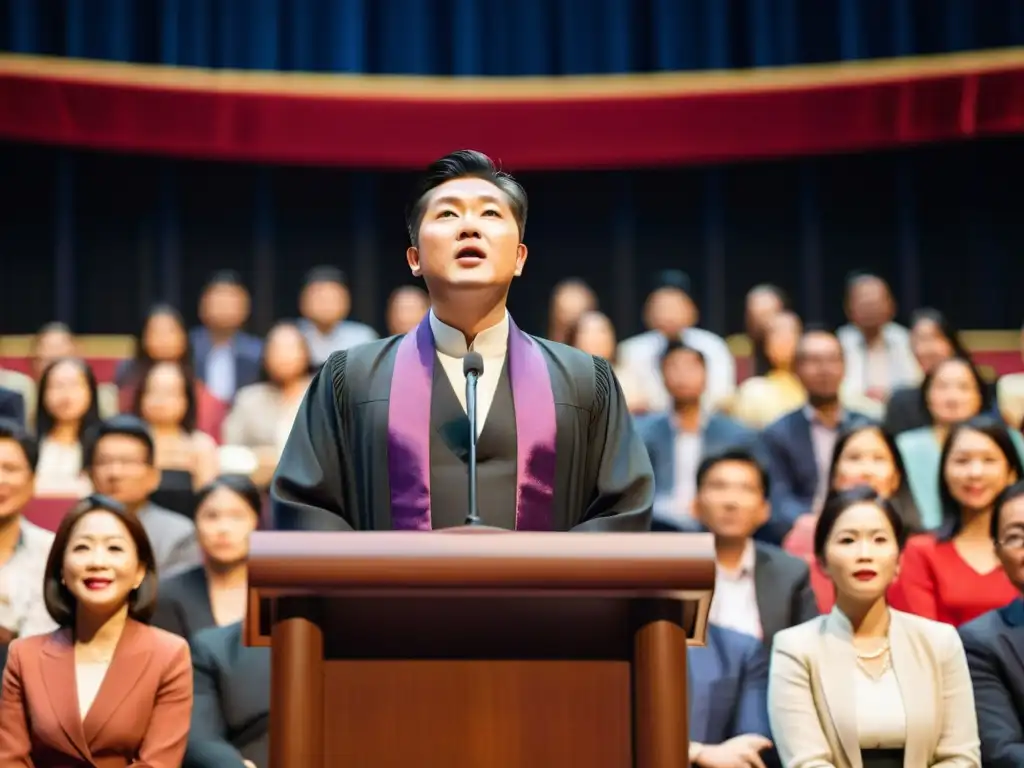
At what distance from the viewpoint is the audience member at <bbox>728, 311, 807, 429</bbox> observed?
4.68m

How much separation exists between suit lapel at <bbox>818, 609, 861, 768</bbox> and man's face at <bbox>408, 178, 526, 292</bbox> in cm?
114

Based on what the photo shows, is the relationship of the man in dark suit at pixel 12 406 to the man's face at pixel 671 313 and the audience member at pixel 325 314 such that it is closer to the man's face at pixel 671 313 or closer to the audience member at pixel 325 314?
the audience member at pixel 325 314

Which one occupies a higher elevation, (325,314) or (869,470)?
(325,314)

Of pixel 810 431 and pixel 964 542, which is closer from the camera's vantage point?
pixel 964 542

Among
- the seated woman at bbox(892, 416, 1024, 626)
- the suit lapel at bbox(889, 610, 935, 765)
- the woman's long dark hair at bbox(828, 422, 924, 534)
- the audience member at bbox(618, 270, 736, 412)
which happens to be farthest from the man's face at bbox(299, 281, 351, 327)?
the suit lapel at bbox(889, 610, 935, 765)

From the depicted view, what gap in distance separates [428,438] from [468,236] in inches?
10.1

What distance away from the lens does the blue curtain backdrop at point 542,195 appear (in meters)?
6.76

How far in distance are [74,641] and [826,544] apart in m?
1.36

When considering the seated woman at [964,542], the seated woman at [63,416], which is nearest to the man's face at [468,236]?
the seated woman at [964,542]

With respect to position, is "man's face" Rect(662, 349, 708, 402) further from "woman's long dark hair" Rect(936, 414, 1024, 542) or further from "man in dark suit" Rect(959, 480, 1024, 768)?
"man in dark suit" Rect(959, 480, 1024, 768)

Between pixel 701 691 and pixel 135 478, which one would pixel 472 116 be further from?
pixel 701 691

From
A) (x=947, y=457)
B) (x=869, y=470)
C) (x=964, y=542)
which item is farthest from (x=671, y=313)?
(x=964, y=542)

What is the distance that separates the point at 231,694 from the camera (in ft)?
9.61

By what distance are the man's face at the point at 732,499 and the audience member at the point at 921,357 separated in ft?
3.06
